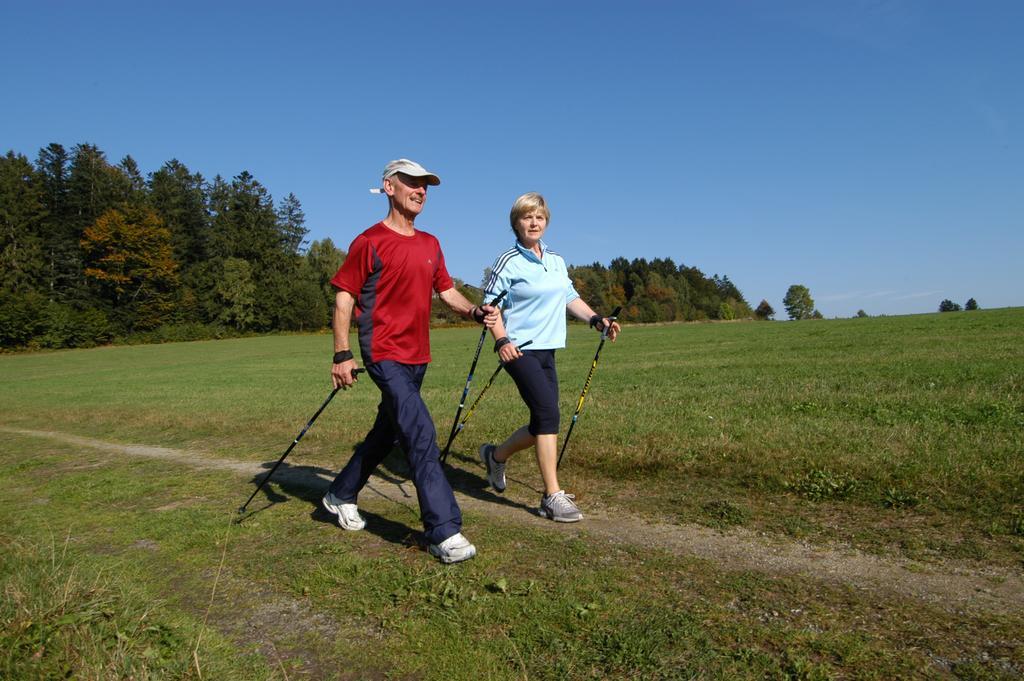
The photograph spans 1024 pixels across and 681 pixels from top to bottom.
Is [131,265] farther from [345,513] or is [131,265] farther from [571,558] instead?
[571,558]

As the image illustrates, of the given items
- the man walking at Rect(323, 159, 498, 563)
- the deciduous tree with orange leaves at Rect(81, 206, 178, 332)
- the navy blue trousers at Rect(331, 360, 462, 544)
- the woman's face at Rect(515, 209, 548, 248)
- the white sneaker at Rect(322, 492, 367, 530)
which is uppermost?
the deciduous tree with orange leaves at Rect(81, 206, 178, 332)

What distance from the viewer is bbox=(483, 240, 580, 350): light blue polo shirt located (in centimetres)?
574

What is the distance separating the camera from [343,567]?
4.40m

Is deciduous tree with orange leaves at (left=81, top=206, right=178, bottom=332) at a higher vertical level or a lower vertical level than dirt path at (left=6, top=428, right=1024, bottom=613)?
higher

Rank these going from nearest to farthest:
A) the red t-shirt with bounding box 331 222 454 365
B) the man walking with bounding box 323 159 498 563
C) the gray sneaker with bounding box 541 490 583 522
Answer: the man walking with bounding box 323 159 498 563
the red t-shirt with bounding box 331 222 454 365
the gray sneaker with bounding box 541 490 583 522

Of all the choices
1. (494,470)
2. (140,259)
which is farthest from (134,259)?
(494,470)

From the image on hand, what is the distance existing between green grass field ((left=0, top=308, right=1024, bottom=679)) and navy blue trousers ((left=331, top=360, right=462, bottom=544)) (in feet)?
1.05

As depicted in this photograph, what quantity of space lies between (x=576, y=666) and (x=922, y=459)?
174 inches

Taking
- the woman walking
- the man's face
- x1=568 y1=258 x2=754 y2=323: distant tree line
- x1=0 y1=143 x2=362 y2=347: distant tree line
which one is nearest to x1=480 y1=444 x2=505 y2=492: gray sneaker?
the woman walking

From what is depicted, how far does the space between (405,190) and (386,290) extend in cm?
79

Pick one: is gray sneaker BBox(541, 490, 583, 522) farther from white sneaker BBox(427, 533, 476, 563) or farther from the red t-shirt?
the red t-shirt

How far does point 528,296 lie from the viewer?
578 cm

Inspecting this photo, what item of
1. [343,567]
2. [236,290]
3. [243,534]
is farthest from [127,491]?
[236,290]

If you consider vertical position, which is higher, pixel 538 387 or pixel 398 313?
pixel 398 313
